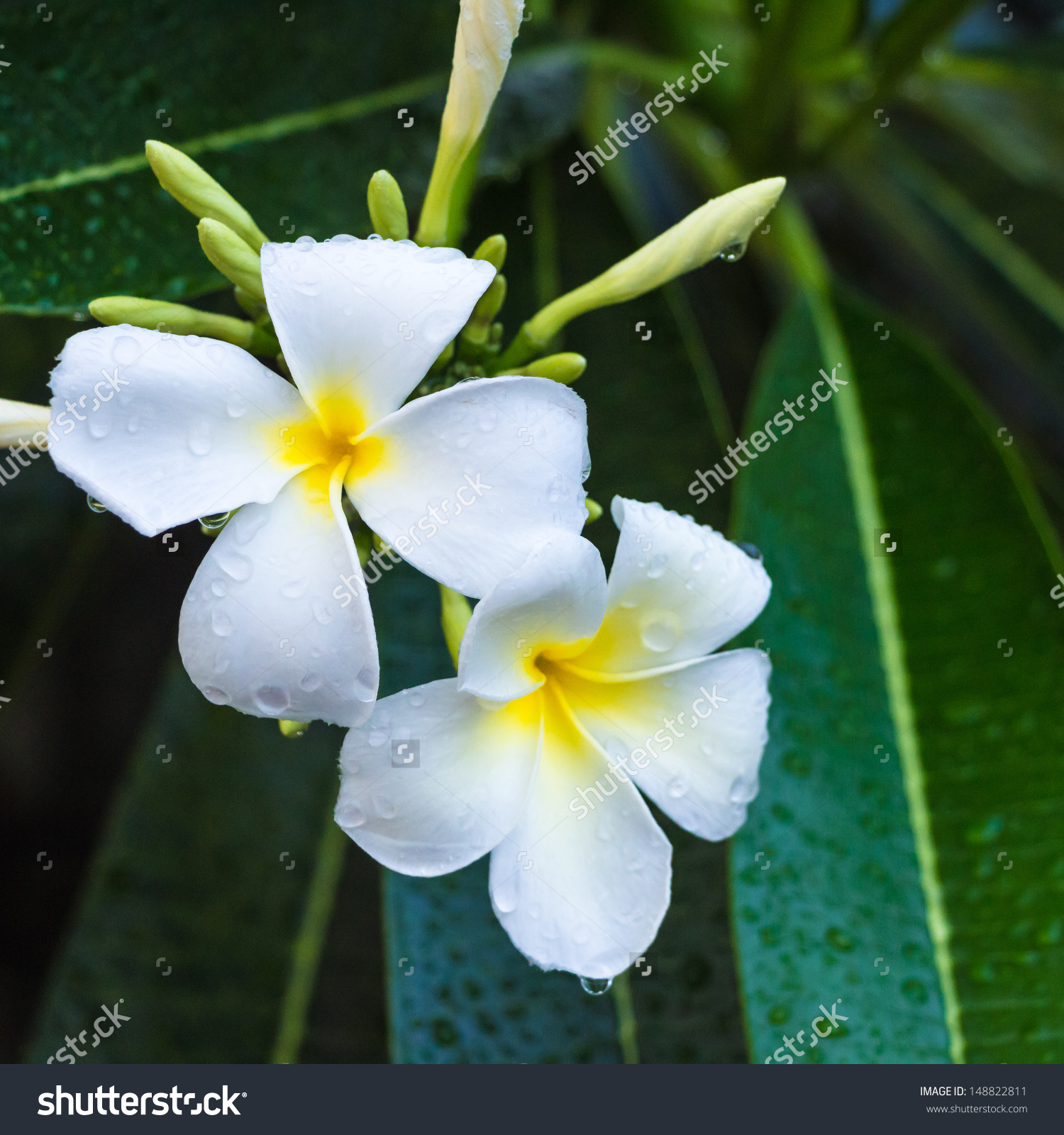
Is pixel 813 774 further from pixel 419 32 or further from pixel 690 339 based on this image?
pixel 419 32

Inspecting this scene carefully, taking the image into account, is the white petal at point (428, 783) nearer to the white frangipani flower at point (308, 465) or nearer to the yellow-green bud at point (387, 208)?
the white frangipani flower at point (308, 465)

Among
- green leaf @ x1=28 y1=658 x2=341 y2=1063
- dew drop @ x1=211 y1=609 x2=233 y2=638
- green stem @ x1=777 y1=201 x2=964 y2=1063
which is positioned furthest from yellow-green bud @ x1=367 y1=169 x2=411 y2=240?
green leaf @ x1=28 y1=658 x2=341 y2=1063

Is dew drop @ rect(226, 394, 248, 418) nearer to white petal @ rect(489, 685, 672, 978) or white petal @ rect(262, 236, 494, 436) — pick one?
white petal @ rect(262, 236, 494, 436)

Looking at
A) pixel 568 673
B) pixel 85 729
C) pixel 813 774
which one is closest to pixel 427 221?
pixel 568 673

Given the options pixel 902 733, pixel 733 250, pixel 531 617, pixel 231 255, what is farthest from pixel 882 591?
pixel 231 255

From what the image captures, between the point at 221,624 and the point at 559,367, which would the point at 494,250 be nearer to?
the point at 559,367

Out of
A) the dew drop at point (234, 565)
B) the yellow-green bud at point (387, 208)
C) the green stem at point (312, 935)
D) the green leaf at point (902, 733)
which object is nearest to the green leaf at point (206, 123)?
the yellow-green bud at point (387, 208)

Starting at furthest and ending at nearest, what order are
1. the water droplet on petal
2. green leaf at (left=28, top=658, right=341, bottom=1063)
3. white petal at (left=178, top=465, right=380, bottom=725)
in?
1. green leaf at (left=28, top=658, right=341, bottom=1063)
2. the water droplet on petal
3. white petal at (left=178, top=465, right=380, bottom=725)
